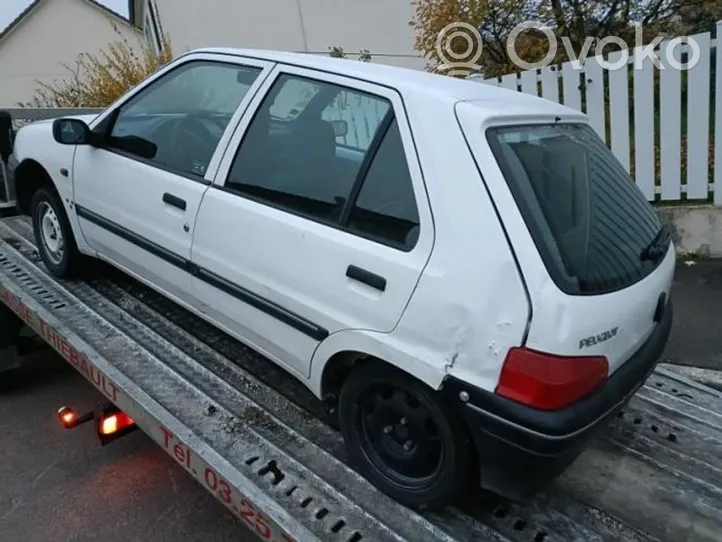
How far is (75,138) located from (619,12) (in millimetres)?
6303

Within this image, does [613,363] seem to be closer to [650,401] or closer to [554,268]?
[554,268]

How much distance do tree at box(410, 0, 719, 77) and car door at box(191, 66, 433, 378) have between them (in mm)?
5426

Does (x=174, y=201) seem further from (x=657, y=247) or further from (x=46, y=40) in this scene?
(x=46, y=40)

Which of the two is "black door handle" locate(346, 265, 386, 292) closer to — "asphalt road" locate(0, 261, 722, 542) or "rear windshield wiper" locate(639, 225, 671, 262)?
"rear windshield wiper" locate(639, 225, 671, 262)

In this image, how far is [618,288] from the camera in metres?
1.93

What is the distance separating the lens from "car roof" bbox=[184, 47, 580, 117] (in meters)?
2.10

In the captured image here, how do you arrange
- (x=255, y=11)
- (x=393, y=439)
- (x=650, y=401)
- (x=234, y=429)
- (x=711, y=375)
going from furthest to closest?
1. (x=255, y=11)
2. (x=711, y=375)
3. (x=650, y=401)
4. (x=234, y=429)
5. (x=393, y=439)

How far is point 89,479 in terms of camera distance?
324 cm

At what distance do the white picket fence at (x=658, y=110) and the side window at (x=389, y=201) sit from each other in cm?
432

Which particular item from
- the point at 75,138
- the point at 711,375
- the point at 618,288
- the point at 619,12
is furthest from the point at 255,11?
the point at 618,288

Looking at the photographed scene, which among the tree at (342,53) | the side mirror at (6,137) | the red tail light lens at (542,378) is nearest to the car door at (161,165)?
the side mirror at (6,137)

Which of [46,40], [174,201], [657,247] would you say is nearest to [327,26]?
[174,201]

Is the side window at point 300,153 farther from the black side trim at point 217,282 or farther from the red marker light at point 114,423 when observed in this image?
the red marker light at point 114,423

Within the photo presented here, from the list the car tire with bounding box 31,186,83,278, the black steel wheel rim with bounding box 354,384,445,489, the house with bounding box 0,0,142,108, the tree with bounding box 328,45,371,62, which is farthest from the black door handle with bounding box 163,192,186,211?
the house with bounding box 0,0,142,108
